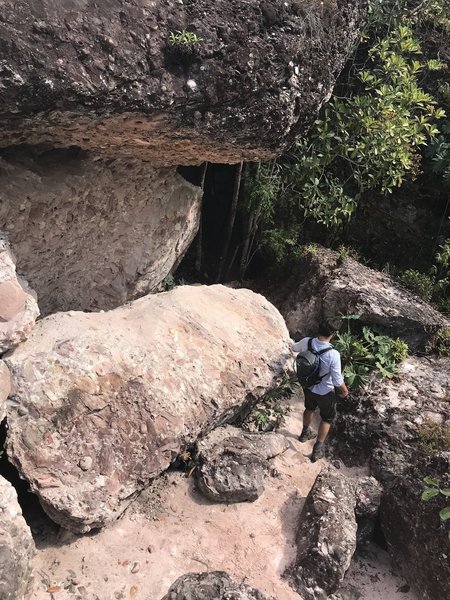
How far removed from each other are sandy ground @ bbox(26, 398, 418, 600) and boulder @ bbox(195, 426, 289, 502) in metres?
0.14

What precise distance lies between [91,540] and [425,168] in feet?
25.1

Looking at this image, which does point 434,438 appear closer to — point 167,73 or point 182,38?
point 167,73

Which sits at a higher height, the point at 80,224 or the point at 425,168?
the point at 425,168

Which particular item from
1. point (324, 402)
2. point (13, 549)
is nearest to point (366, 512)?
point (324, 402)

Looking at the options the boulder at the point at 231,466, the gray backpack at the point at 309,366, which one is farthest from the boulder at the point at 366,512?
the gray backpack at the point at 309,366

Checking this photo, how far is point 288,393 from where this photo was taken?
6.78 meters

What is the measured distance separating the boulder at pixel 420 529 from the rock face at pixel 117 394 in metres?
1.79

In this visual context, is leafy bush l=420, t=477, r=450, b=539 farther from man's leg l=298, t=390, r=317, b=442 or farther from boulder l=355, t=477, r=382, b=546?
man's leg l=298, t=390, r=317, b=442

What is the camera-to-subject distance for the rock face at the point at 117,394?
14.2ft

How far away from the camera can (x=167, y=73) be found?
429 cm

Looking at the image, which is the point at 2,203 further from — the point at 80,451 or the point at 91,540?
the point at 91,540

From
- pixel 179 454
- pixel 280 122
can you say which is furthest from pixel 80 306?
pixel 280 122

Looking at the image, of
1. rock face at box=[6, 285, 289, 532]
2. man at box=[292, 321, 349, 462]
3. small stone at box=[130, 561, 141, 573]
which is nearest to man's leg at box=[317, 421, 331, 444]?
man at box=[292, 321, 349, 462]

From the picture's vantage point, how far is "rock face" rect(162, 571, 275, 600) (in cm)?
412
